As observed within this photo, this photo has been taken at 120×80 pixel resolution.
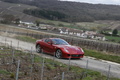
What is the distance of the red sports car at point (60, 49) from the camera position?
15969mm

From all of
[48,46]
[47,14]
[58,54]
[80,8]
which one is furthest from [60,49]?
[80,8]

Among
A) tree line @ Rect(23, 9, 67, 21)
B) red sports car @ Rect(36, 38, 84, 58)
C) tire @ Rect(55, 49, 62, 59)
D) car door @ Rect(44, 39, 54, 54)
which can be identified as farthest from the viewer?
tree line @ Rect(23, 9, 67, 21)

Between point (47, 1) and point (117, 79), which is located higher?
point (47, 1)

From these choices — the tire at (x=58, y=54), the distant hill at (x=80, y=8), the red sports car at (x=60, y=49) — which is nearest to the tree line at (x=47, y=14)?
the distant hill at (x=80, y=8)

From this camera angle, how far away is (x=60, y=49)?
16234 millimetres

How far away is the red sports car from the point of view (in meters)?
16.0

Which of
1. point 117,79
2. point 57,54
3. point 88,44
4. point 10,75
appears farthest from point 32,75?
point 88,44

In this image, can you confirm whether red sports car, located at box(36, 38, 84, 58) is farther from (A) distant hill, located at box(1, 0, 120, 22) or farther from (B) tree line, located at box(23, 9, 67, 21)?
(A) distant hill, located at box(1, 0, 120, 22)

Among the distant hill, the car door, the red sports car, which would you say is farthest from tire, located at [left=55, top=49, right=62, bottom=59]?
the distant hill

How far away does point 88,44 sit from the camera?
31.6 meters

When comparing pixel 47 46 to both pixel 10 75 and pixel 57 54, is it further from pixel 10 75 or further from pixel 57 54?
pixel 10 75

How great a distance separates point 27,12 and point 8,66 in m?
127

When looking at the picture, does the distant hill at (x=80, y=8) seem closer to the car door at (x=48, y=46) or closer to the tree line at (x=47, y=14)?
the tree line at (x=47, y=14)

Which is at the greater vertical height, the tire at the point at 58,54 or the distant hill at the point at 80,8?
the distant hill at the point at 80,8
